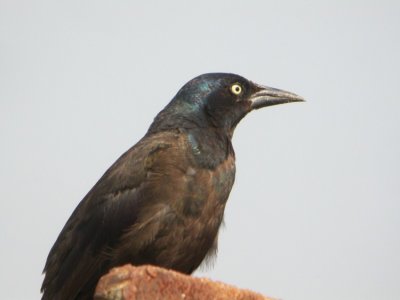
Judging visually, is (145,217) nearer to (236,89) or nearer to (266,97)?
(236,89)

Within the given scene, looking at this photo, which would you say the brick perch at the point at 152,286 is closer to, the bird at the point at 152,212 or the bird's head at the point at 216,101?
the bird at the point at 152,212

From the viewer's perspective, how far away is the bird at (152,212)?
18.8 feet

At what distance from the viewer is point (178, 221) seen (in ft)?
18.9

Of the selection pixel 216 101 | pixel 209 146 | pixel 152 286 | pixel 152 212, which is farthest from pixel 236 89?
pixel 152 286

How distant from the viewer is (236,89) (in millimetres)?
7180

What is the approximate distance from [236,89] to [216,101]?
0.91 feet

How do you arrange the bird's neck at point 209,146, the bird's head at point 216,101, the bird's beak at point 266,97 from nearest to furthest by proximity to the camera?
the bird's neck at point 209,146
the bird's head at point 216,101
the bird's beak at point 266,97

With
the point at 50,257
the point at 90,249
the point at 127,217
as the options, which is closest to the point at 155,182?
the point at 127,217

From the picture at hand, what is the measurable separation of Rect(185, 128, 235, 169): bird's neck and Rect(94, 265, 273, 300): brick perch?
259 cm

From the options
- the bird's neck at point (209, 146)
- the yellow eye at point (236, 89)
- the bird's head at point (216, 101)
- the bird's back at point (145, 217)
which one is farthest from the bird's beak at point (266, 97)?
the bird's back at point (145, 217)

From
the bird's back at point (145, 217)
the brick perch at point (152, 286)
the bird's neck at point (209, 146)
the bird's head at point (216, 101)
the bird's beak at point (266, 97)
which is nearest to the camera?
the brick perch at point (152, 286)

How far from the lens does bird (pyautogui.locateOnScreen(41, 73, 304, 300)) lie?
573cm

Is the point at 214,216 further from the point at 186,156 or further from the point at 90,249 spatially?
the point at 90,249

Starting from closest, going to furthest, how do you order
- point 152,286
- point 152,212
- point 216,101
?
point 152,286 → point 152,212 → point 216,101
